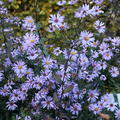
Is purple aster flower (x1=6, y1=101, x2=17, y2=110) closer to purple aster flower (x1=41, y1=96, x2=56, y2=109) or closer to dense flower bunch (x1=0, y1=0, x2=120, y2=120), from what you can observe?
dense flower bunch (x1=0, y1=0, x2=120, y2=120)

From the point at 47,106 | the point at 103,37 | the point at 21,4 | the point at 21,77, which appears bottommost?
the point at 47,106

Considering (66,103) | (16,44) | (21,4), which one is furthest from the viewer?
(21,4)

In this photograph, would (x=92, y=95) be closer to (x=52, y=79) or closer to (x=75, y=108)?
(x=75, y=108)

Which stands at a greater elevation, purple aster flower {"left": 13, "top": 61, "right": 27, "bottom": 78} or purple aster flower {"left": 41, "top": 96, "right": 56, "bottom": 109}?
purple aster flower {"left": 13, "top": 61, "right": 27, "bottom": 78}

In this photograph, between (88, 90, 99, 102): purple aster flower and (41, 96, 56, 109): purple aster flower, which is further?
(88, 90, 99, 102): purple aster flower

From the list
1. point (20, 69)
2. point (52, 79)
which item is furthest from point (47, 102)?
point (20, 69)

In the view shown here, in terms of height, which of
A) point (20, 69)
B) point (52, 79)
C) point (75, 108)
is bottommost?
point (75, 108)

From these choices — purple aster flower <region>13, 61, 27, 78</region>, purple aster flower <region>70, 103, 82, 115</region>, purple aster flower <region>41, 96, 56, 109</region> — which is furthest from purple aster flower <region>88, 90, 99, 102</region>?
purple aster flower <region>13, 61, 27, 78</region>

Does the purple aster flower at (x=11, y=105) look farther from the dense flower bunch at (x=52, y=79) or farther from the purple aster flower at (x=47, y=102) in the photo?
the purple aster flower at (x=47, y=102)

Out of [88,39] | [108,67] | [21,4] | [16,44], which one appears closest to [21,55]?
[16,44]

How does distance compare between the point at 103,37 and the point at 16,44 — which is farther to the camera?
the point at 103,37

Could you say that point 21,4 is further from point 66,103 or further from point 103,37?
point 66,103
